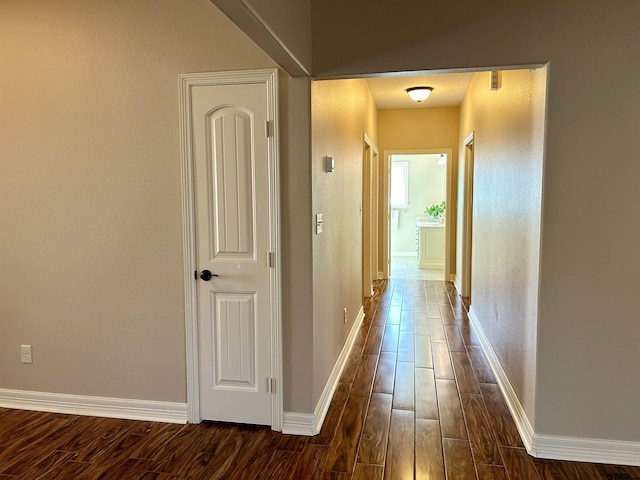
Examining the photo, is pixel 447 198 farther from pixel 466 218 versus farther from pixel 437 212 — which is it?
pixel 437 212

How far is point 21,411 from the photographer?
295 centimetres

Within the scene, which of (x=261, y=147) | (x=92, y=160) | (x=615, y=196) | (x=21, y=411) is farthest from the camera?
(x=21, y=411)

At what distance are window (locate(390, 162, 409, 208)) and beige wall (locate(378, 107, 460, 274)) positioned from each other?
2994 millimetres

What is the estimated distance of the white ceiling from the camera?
492 centimetres

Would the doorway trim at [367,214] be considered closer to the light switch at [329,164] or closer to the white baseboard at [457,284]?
the white baseboard at [457,284]

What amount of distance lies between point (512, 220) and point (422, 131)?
4133 millimetres

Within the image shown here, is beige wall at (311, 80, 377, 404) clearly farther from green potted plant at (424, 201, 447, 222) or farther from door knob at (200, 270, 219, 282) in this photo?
green potted plant at (424, 201, 447, 222)

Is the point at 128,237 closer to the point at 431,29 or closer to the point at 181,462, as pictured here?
the point at 181,462

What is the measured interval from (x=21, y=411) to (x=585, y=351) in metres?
3.33

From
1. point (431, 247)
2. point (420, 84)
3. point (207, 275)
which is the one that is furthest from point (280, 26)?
point (431, 247)

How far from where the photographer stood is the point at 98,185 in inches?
108

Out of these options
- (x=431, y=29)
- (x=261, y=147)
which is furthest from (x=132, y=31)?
(x=431, y=29)

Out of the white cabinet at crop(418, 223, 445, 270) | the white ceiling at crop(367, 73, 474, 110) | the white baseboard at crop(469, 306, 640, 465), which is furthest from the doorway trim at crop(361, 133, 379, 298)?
the white baseboard at crop(469, 306, 640, 465)

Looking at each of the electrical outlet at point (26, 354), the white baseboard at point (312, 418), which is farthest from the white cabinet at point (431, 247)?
the electrical outlet at point (26, 354)
